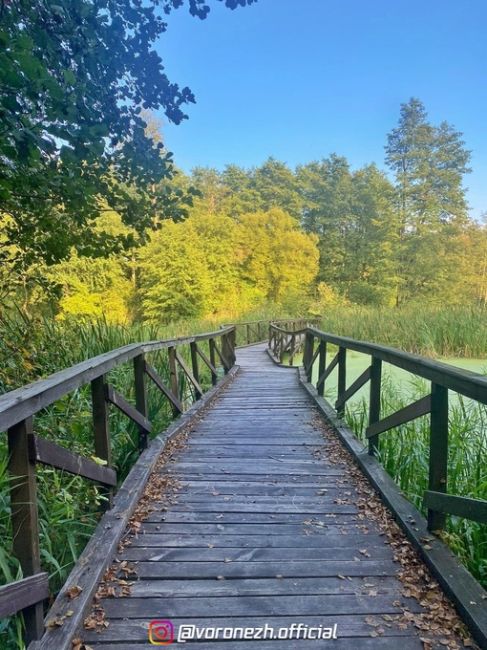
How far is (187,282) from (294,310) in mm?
8277

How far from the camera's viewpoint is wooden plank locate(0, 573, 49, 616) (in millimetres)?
1323

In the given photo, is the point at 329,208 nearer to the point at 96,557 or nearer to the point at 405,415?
the point at 405,415

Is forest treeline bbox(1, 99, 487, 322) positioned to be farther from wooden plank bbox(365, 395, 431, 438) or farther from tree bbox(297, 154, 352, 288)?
wooden plank bbox(365, 395, 431, 438)

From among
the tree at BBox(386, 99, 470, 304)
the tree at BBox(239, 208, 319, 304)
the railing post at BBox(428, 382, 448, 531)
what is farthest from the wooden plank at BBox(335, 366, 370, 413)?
the tree at BBox(386, 99, 470, 304)

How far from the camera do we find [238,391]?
6.82 metres

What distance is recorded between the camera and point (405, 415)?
2527 mm

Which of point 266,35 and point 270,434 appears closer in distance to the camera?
point 270,434

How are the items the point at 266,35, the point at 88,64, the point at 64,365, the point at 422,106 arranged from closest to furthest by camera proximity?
the point at 88,64 < the point at 64,365 < the point at 266,35 < the point at 422,106

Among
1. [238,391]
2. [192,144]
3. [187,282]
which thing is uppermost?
[192,144]

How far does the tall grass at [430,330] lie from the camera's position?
39.0 ft

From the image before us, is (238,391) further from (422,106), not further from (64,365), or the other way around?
(422,106)

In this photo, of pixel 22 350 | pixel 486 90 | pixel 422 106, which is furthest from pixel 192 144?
pixel 22 350

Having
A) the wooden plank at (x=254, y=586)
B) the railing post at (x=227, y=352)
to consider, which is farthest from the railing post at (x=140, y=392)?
the railing post at (x=227, y=352)

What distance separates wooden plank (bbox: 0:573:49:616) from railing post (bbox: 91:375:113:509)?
3.14 ft
